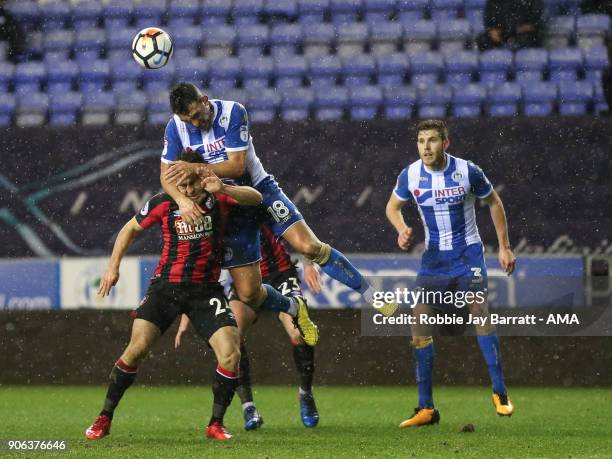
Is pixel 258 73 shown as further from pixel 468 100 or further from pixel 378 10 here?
pixel 468 100

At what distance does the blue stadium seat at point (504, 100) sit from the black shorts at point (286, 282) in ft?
20.8

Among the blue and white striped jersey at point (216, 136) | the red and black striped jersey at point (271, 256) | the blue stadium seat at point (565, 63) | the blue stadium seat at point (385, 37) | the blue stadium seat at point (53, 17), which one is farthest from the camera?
the blue stadium seat at point (53, 17)

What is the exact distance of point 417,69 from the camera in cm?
1431

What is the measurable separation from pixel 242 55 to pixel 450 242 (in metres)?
7.83

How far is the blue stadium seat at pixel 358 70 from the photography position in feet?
47.1

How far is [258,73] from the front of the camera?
1453 centimetres

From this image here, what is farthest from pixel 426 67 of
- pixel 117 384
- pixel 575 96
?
pixel 117 384

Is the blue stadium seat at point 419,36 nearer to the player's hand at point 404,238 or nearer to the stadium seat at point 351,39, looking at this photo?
the stadium seat at point 351,39

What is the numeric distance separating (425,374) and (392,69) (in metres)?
7.46

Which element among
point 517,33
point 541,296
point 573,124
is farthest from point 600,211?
point 517,33

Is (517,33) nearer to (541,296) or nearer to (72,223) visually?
(541,296)

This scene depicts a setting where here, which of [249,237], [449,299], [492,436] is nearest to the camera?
[492,436]

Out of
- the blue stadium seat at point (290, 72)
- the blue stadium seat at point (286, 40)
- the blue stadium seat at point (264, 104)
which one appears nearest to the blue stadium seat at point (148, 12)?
the blue stadium seat at point (286, 40)

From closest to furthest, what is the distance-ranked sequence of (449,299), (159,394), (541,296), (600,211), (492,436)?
(492,436), (449,299), (159,394), (541,296), (600,211)
